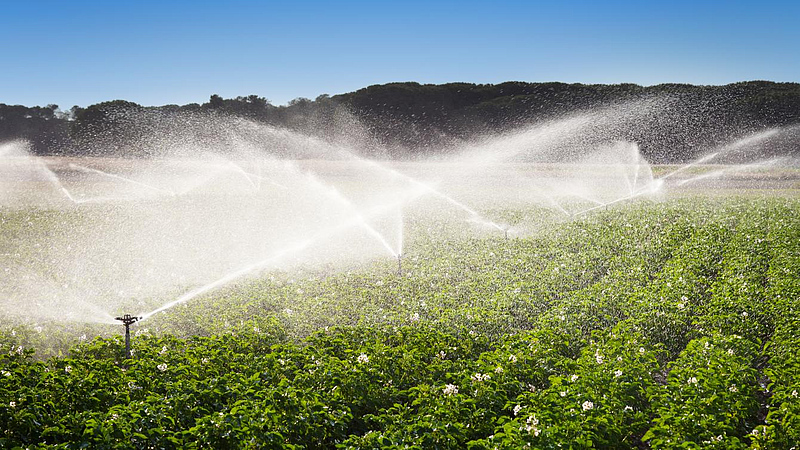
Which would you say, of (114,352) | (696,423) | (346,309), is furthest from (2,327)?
(696,423)

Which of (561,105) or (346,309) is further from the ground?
(561,105)

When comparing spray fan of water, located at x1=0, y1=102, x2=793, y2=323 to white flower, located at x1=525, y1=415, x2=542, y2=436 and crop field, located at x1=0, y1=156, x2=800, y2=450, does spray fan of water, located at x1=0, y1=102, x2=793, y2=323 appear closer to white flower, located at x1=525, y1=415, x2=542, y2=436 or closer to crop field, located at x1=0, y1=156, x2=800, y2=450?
crop field, located at x1=0, y1=156, x2=800, y2=450

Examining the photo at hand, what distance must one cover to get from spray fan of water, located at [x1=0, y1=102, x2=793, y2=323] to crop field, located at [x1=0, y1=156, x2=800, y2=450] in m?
0.21

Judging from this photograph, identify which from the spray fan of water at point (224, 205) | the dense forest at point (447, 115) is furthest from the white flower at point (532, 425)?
the dense forest at point (447, 115)

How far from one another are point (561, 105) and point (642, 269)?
241 ft

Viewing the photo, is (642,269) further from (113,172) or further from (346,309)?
(113,172)

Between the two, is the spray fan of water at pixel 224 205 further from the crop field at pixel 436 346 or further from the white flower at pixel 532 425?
the white flower at pixel 532 425

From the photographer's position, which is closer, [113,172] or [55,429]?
[55,429]

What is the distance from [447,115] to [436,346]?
73.1 m

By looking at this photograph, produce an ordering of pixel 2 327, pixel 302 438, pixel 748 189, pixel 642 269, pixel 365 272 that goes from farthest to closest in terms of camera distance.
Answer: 1. pixel 748 189
2. pixel 365 272
3. pixel 642 269
4. pixel 2 327
5. pixel 302 438

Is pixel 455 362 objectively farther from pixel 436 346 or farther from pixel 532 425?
pixel 532 425

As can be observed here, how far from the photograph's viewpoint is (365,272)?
1321 cm

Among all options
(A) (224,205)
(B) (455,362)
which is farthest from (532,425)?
(A) (224,205)

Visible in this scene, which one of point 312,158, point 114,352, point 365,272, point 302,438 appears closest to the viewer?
point 302,438
